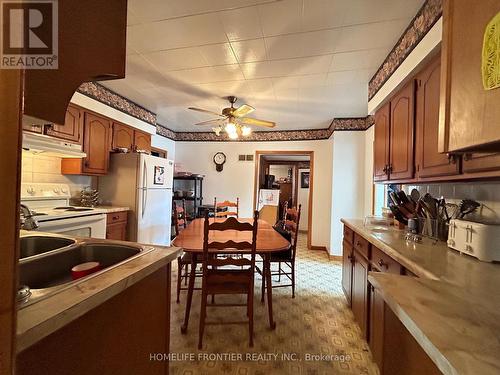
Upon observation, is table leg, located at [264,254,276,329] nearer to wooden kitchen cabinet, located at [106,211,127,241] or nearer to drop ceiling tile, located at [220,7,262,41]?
drop ceiling tile, located at [220,7,262,41]

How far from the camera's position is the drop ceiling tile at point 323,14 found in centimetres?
155

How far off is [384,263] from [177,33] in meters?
2.29

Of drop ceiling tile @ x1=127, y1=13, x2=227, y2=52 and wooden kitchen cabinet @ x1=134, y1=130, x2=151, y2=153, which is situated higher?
drop ceiling tile @ x1=127, y1=13, x2=227, y2=52

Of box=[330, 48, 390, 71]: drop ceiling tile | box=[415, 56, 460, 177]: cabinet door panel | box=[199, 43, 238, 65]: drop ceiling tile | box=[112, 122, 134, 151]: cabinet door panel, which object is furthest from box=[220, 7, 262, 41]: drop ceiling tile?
box=[112, 122, 134, 151]: cabinet door panel

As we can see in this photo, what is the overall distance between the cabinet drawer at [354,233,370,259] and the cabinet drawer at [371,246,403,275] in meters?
0.11

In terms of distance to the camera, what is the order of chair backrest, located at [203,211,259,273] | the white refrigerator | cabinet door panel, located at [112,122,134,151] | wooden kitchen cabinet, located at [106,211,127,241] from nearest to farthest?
chair backrest, located at [203,211,259,273], wooden kitchen cabinet, located at [106,211,127,241], the white refrigerator, cabinet door panel, located at [112,122,134,151]

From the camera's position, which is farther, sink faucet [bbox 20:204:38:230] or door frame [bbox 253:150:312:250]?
door frame [bbox 253:150:312:250]

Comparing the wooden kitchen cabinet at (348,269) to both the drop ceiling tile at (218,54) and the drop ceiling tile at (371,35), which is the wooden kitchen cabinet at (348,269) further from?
the drop ceiling tile at (218,54)

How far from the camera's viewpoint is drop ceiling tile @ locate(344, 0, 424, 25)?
1.54 metres

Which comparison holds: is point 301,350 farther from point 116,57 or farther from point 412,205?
point 116,57

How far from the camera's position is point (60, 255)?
1086 mm

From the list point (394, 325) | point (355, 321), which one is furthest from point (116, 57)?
point (355, 321)

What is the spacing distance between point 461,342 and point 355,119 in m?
3.95

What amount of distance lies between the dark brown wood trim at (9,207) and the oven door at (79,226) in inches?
82.0
